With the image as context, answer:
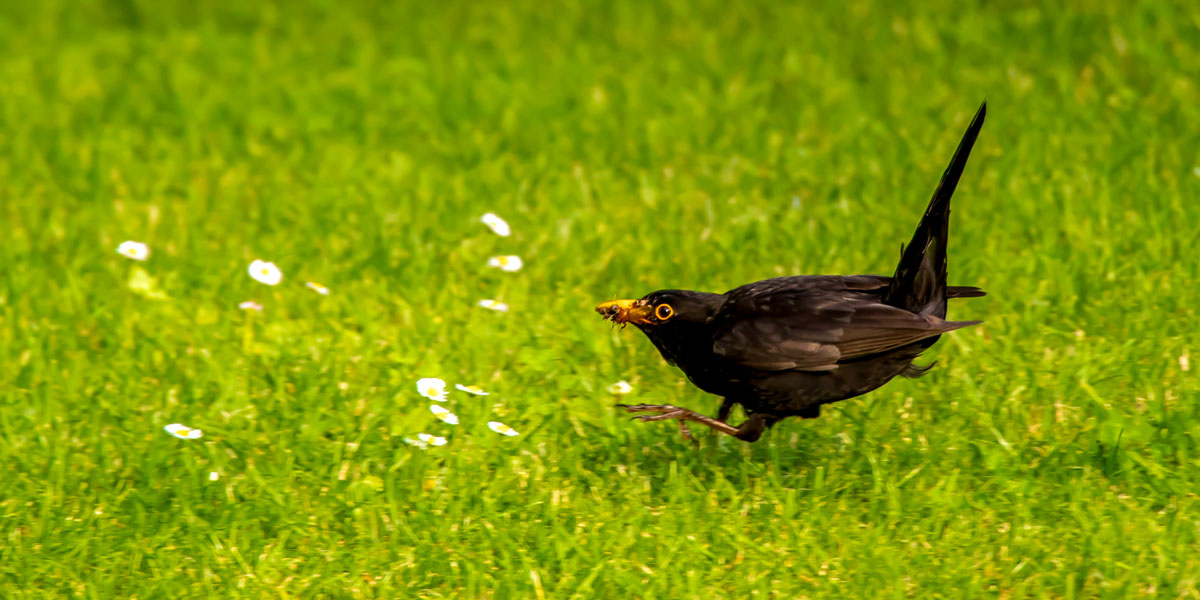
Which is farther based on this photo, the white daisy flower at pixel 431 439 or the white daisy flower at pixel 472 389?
the white daisy flower at pixel 472 389

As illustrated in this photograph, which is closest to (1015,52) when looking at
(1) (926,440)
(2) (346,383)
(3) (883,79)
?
(3) (883,79)

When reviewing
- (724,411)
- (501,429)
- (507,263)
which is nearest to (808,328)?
(724,411)

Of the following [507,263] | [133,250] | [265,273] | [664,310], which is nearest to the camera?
[664,310]

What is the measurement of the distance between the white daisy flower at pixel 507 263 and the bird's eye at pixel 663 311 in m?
1.57

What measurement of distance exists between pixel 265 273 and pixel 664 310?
2280 mm

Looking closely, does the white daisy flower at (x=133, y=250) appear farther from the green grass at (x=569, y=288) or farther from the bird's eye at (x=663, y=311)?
the bird's eye at (x=663, y=311)

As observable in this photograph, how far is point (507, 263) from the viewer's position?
6273mm

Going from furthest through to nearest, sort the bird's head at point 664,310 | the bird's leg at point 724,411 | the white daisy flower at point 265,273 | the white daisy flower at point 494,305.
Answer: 1. the white daisy flower at point 265,273
2. the white daisy flower at point 494,305
3. the bird's leg at point 724,411
4. the bird's head at point 664,310

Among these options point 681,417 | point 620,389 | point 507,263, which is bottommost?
point 681,417

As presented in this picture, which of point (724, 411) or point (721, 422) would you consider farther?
point (724, 411)

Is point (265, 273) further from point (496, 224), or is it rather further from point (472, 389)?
point (472, 389)

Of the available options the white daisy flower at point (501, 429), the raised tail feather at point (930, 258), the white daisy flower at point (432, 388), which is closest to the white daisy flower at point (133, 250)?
the white daisy flower at point (432, 388)

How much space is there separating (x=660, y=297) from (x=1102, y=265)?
2.33 meters

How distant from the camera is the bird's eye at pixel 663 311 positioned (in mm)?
4785
